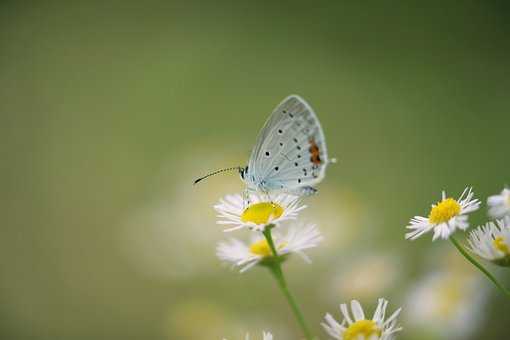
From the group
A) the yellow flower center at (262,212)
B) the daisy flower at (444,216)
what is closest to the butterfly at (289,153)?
the yellow flower center at (262,212)

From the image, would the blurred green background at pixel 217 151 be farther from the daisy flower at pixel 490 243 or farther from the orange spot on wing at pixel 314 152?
the daisy flower at pixel 490 243

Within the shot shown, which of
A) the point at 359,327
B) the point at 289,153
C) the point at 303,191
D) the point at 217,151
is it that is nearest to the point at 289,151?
the point at 289,153

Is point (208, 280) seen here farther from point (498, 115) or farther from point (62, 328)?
point (498, 115)

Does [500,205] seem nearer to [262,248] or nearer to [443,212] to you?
[443,212]

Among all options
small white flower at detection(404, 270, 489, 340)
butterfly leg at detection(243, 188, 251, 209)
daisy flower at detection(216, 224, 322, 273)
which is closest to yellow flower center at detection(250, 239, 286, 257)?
daisy flower at detection(216, 224, 322, 273)

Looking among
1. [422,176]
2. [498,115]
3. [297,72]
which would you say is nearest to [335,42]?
[297,72]
